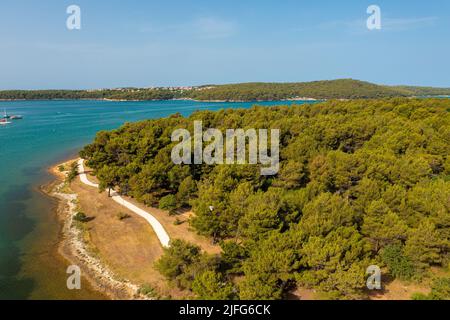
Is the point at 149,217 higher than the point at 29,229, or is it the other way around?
the point at 149,217

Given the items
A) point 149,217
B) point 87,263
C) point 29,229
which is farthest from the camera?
point 149,217

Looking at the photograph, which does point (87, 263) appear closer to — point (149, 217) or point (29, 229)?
point (149, 217)

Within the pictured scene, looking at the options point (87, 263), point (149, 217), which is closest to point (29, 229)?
point (87, 263)

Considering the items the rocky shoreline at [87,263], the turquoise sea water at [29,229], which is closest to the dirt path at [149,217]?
the rocky shoreline at [87,263]

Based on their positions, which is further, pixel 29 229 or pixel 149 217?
pixel 149 217

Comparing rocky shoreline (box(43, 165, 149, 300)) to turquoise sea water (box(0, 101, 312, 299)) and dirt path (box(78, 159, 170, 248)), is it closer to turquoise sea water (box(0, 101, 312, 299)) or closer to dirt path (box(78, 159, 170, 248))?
turquoise sea water (box(0, 101, 312, 299))

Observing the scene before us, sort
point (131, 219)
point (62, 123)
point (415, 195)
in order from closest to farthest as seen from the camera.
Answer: point (415, 195) → point (131, 219) → point (62, 123)

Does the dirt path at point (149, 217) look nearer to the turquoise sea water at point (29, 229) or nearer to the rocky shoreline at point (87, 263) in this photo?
the rocky shoreline at point (87, 263)

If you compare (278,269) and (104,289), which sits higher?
(278,269)

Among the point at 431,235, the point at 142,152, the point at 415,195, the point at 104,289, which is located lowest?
the point at 104,289
